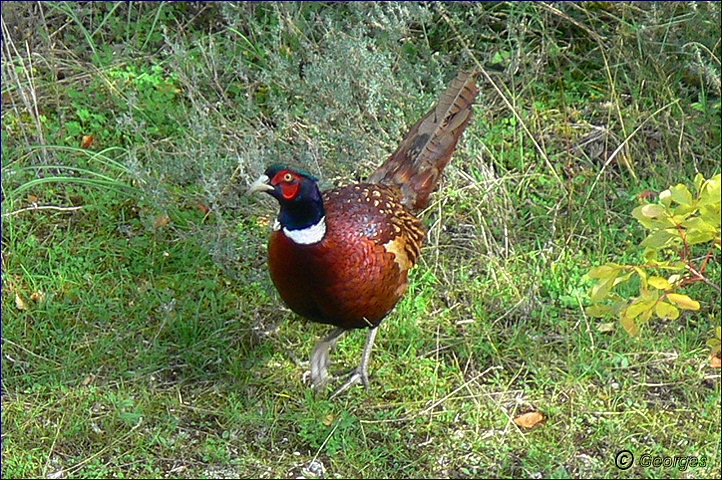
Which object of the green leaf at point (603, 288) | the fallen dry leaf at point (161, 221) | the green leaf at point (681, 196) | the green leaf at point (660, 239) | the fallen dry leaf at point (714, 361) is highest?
the green leaf at point (681, 196)

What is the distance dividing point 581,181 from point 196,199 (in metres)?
1.88

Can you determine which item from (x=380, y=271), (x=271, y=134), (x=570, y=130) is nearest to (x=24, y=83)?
(x=271, y=134)

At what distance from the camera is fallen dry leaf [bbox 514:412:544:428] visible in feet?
11.7

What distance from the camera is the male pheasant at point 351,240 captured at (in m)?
3.30

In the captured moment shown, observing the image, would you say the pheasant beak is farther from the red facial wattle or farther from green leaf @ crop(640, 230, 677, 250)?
green leaf @ crop(640, 230, 677, 250)

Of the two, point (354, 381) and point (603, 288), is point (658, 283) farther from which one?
point (354, 381)

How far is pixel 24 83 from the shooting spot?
4766mm

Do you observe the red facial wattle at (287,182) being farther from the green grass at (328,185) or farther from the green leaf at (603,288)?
the green leaf at (603,288)

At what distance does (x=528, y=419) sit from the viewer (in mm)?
3592

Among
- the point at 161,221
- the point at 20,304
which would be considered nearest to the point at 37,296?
the point at 20,304

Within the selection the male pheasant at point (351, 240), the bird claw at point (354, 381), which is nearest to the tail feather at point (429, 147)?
the male pheasant at point (351, 240)

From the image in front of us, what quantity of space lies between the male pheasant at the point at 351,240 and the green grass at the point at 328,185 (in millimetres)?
291

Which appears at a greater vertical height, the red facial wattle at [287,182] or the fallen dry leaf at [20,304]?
the red facial wattle at [287,182]

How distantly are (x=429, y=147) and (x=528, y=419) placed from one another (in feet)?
3.97
